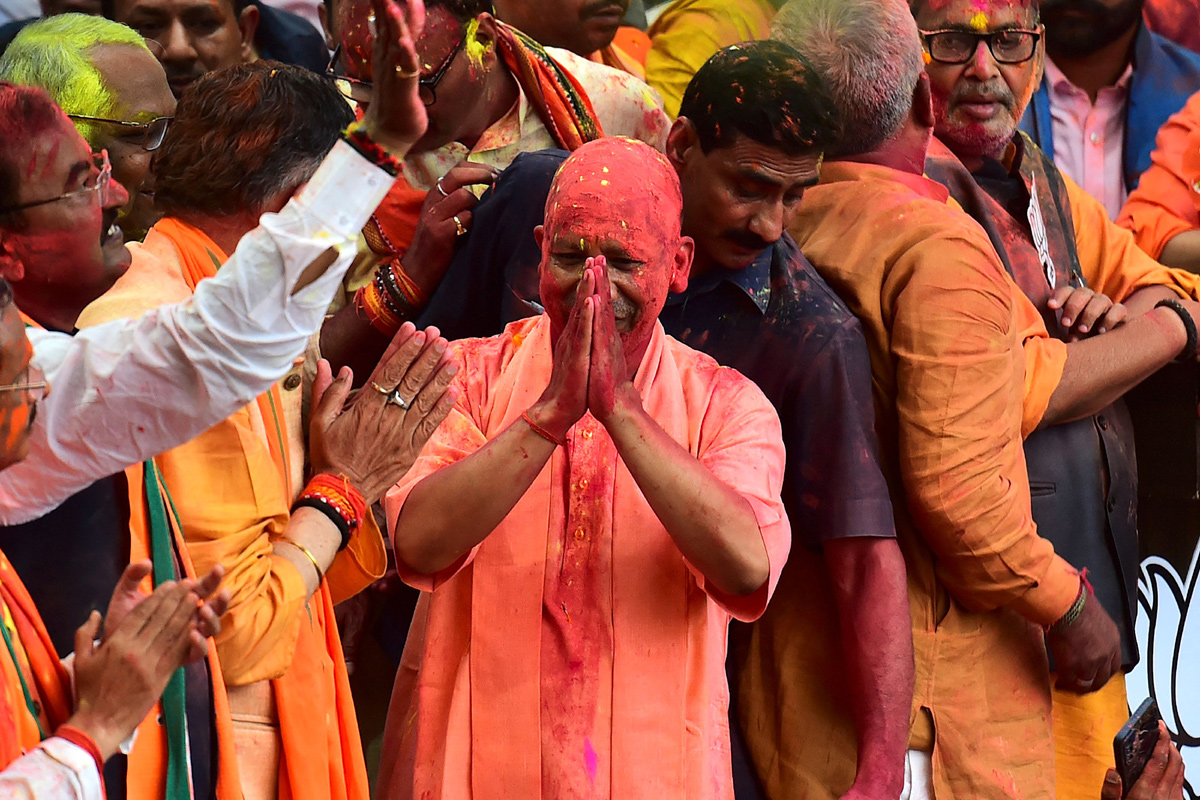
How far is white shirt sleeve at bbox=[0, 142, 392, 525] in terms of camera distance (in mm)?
1820

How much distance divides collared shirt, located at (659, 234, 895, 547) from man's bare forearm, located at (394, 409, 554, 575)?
700 millimetres

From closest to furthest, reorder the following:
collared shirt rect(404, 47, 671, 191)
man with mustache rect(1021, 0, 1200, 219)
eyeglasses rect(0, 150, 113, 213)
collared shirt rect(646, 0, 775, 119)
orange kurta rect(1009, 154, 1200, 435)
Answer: eyeglasses rect(0, 150, 113, 213), collared shirt rect(404, 47, 671, 191), orange kurta rect(1009, 154, 1200, 435), collared shirt rect(646, 0, 775, 119), man with mustache rect(1021, 0, 1200, 219)

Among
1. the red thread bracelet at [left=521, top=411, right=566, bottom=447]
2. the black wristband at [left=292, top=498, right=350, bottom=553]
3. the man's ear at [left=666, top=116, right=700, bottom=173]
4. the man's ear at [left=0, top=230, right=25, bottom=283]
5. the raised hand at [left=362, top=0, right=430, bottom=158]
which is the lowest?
the black wristband at [left=292, top=498, right=350, bottom=553]

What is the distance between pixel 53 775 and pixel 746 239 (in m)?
1.63

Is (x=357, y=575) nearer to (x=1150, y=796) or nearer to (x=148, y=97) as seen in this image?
(x=148, y=97)

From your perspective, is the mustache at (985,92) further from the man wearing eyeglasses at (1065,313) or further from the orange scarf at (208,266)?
the orange scarf at (208,266)

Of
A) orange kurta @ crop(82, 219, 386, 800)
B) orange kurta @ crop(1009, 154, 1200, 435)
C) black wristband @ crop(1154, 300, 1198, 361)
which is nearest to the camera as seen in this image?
orange kurta @ crop(82, 219, 386, 800)

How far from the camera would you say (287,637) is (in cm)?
250

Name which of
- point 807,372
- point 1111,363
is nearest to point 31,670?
point 807,372

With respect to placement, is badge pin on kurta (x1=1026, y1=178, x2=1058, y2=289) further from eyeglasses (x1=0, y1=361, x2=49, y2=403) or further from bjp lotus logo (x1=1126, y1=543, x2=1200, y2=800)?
eyeglasses (x1=0, y1=361, x2=49, y2=403)

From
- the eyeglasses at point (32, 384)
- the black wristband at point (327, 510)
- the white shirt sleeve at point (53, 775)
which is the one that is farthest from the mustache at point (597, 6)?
the white shirt sleeve at point (53, 775)

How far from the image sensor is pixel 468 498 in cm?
230

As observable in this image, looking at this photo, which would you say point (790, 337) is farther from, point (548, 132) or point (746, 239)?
point (548, 132)

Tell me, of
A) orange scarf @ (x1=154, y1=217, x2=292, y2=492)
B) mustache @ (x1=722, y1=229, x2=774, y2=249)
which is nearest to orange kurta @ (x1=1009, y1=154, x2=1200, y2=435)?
mustache @ (x1=722, y1=229, x2=774, y2=249)
